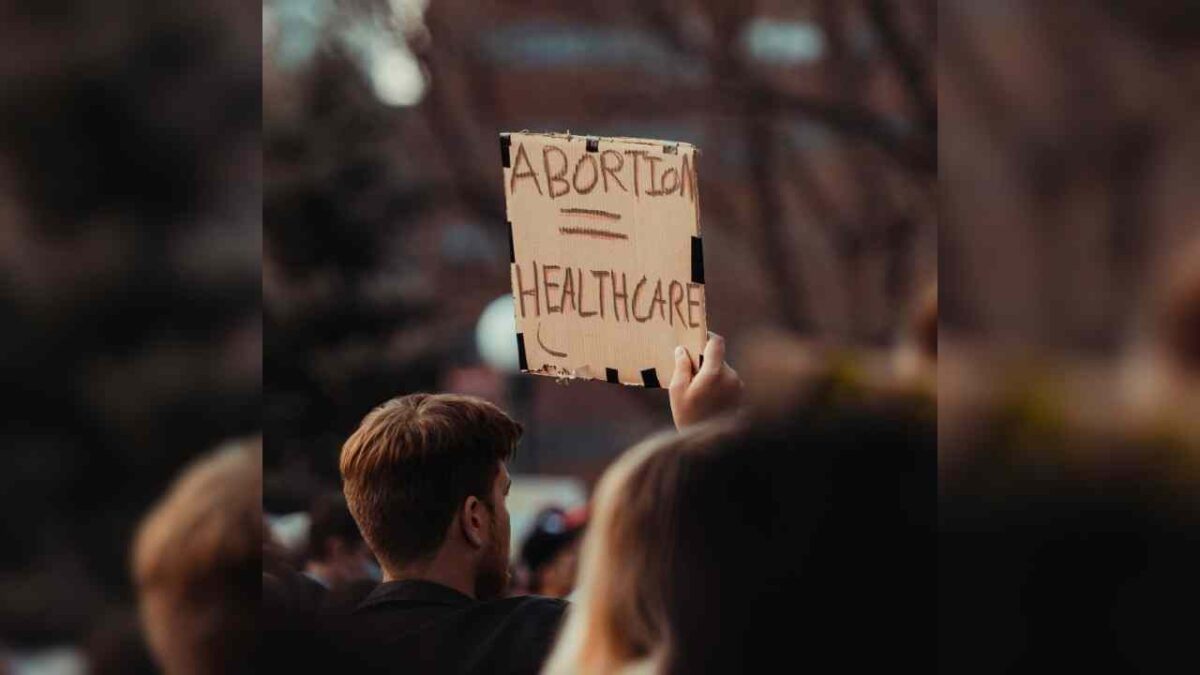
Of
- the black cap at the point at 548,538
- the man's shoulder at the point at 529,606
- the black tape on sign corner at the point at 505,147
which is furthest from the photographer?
the black cap at the point at 548,538

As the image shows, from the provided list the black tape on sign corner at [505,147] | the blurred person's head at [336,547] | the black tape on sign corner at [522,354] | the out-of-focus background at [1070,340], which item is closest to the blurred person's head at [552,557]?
the blurred person's head at [336,547]

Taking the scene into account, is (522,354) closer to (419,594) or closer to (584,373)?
(584,373)

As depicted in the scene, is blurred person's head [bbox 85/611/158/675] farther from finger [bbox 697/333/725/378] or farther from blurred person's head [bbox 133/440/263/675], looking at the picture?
finger [bbox 697/333/725/378]

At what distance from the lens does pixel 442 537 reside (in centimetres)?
246

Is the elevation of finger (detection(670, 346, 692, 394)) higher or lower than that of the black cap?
higher

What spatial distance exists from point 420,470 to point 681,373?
0.41m

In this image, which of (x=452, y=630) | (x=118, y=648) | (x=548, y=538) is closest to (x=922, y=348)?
(x=452, y=630)

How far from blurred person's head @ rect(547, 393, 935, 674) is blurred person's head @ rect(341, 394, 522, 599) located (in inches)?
10.5

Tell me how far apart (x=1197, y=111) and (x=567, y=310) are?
0.96 m

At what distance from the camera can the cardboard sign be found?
2.37 meters

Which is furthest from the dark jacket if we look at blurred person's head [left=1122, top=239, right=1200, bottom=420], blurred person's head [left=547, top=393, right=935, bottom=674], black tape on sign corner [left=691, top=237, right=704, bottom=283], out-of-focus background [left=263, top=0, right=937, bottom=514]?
out-of-focus background [left=263, top=0, right=937, bottom=514]

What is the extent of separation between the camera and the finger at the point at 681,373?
233 cm

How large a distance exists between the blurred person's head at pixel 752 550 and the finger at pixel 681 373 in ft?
0.34

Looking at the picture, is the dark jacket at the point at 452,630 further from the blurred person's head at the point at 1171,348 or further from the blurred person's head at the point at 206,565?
the blurred person's head at the point at 1171,348
